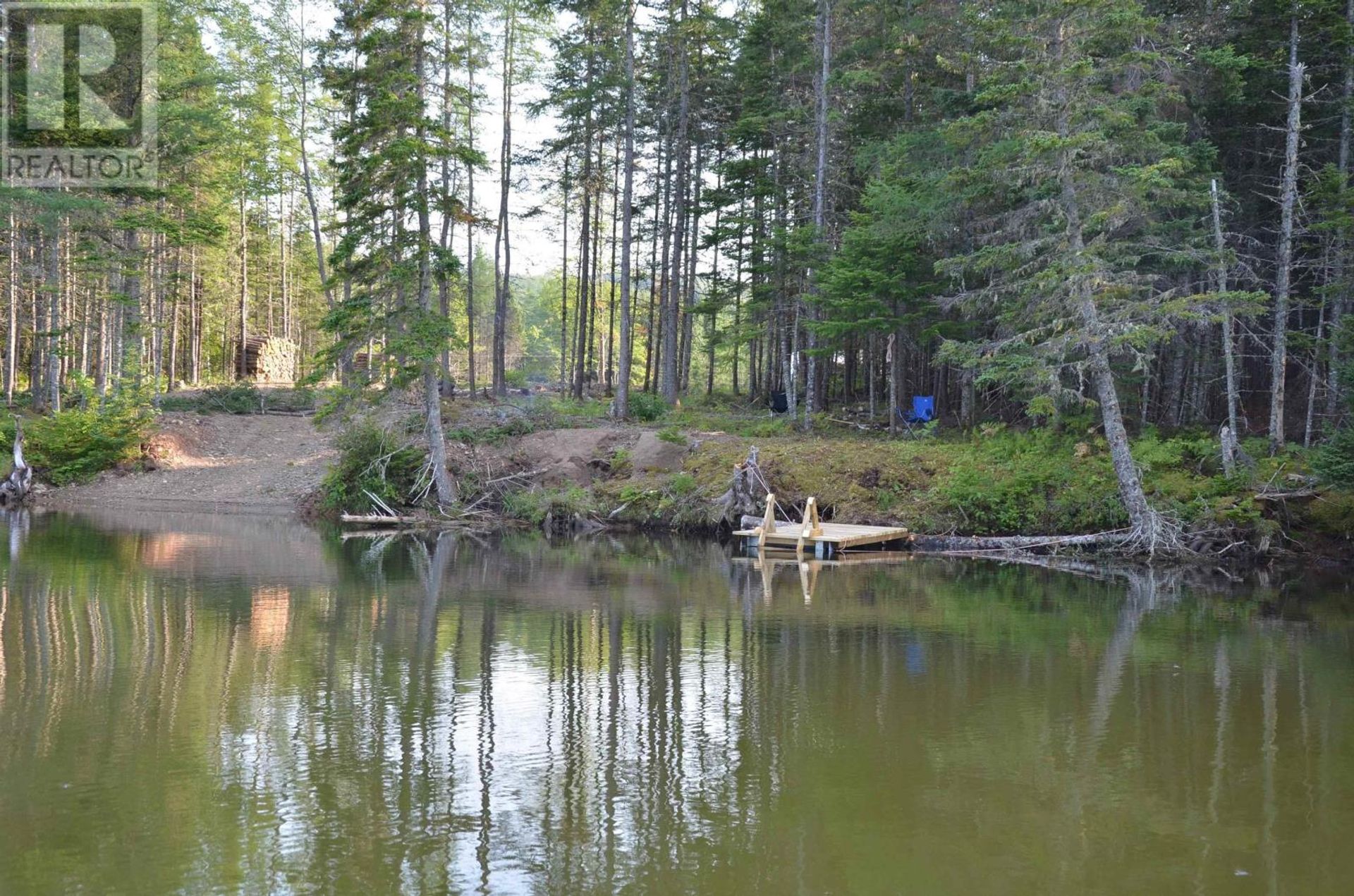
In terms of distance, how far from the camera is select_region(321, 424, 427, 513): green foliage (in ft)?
86.4

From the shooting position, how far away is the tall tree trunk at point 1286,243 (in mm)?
20062

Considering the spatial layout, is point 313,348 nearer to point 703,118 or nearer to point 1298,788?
point 703,118

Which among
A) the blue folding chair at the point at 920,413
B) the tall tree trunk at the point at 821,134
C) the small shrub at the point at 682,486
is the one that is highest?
the tall tree trunk at the point at 821,134

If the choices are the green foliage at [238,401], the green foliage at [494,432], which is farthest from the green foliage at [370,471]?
the green foliage at [238,401]

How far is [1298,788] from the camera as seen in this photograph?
7.19m

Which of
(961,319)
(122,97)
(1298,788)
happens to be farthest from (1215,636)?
(122,97)

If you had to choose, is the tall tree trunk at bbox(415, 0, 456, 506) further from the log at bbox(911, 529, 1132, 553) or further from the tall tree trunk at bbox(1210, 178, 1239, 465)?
the tall tree trunk at bbox(1210, 178, 1239, 465)

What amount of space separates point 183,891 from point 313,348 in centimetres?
5924

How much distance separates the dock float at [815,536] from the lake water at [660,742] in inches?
228

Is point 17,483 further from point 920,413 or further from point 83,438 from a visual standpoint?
point 920,413

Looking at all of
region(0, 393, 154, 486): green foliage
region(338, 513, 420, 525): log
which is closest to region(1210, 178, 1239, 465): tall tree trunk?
region(338, 513, 420, 525): log

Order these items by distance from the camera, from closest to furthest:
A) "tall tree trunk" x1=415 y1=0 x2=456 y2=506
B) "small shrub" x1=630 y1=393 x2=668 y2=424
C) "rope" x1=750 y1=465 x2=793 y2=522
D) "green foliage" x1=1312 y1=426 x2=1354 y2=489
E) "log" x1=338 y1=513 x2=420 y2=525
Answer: "green foliage" x1=1312 y1=426 x2=1354 y2=489
"rope" x1=750 y1=465 x2=793 y2=522
"tall tree trunk" x1=415 y1=0 x2=456 y2=506
"log" x1=338 y1=513 x2=420 y2=525
"small shrub" x1=630 y1=393 x2=668 y2=424

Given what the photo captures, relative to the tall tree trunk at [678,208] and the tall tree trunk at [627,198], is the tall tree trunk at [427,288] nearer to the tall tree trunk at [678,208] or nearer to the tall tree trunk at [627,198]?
the tall tree trunk at [627,198]

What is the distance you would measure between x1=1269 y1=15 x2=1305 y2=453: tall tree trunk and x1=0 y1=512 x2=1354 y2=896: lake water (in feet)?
20.7
